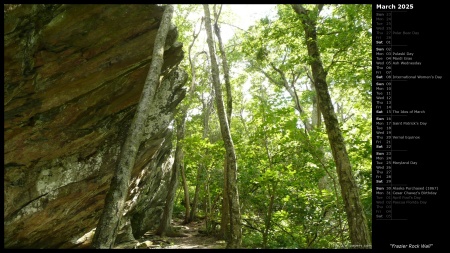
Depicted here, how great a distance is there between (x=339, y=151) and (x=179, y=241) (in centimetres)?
925

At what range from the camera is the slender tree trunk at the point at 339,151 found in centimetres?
739

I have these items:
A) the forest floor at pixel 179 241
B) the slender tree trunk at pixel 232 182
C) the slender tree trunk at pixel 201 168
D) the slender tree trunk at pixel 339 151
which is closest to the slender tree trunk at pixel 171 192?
the forest floor at pixel 179 241

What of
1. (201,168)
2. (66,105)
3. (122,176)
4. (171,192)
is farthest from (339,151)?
(201,168)

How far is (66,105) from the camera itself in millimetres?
9336

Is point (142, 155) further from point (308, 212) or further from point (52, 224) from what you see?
point (308, 212)

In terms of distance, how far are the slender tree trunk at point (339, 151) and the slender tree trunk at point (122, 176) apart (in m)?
4.22

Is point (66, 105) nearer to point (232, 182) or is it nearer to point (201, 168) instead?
point (232, 182)

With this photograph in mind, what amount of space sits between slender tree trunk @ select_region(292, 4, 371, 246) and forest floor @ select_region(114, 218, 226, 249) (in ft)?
19.9

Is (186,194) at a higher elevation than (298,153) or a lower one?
lower

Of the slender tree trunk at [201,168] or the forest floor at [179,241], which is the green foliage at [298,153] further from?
the slender tree trunk at [201,168]

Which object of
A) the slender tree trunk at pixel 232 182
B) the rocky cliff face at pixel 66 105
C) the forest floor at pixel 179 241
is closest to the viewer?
the rocky cliff face at pixel 66 105
